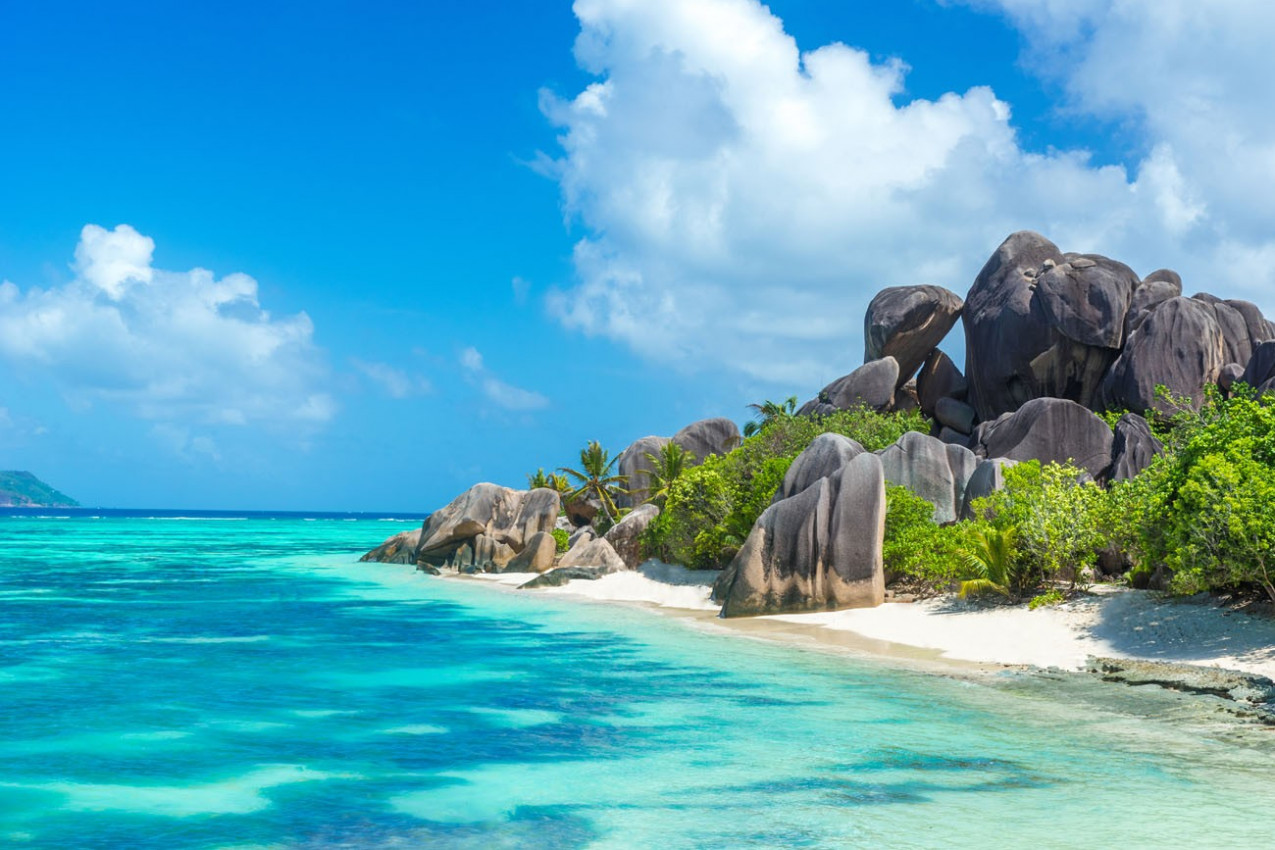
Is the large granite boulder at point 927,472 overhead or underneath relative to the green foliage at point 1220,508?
overhead

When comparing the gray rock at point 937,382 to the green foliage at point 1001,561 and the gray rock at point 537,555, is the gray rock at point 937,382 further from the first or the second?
the green foliage at point 1001,561

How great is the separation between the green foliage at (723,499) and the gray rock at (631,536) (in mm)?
1260

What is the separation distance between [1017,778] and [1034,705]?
3.95 metres

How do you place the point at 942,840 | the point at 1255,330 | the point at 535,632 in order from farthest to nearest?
the point at 1255,330, the point at 535,632, the point at 942,840

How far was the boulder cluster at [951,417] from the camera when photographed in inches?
987

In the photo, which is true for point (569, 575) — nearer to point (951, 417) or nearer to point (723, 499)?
point (723, 499)

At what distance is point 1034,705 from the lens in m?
14.5

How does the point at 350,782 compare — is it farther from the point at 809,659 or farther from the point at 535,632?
the point at 535,632

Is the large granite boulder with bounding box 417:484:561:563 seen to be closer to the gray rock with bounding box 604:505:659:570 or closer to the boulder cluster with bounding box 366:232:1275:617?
the boulder cluster with bounding box 366:232:1275:617

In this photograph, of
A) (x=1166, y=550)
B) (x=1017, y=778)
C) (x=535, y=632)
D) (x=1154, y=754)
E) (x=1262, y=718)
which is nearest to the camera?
(x=1017, y=778)

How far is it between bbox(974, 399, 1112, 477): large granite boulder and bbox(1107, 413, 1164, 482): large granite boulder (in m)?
0.55

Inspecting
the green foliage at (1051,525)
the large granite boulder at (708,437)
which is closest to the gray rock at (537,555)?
the large granite boulder at (708,437)

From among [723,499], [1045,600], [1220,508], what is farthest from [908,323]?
[1220,508]

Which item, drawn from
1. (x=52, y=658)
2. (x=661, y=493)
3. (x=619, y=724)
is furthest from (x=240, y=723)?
(x=661, y=493)
